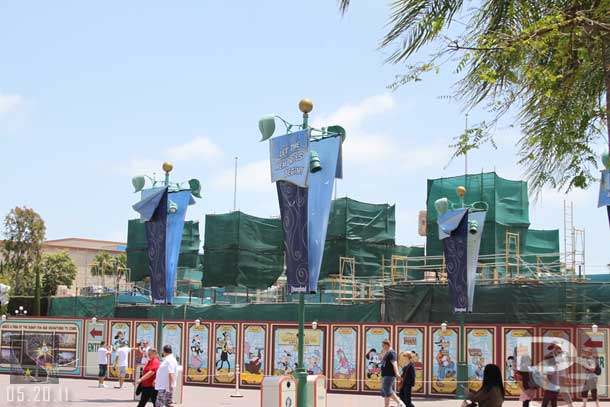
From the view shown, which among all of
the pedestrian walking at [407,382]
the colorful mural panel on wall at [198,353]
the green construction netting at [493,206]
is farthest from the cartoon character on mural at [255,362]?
the green construction netting at [493,206]

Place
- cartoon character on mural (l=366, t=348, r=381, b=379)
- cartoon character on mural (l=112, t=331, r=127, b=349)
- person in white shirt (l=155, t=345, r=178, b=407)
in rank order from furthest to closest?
1. cartoon character on mural (l=112, t=331, r=127, b=349)
2. cartoon character on mural (l=366, t=348, r=381, b=379)
3. person in white shirt (l=155, t=345, r=178, b=407)

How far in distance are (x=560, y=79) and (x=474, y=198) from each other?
33.3 metres

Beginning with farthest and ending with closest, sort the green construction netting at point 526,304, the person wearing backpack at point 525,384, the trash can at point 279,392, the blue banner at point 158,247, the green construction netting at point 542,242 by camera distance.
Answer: the green construction netting at point 542,242, the green construction netting at point 526,304, the blue banner at point 158,247, the trash can at point 279,392, the person wearing backpack at point 525,384

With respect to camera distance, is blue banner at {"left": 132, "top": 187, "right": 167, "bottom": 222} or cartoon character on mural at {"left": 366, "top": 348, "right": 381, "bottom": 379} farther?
cartoon character on mural at {"left": 366, "top": 348, "right": 381, "bottom": 379}

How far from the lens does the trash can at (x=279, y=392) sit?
14.8m

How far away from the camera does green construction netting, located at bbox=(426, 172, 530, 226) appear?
40219 millimetres

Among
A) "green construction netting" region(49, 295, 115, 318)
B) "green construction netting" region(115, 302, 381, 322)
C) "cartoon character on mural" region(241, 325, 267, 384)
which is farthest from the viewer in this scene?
"green construction netting" region(49, 295, 115, 318)

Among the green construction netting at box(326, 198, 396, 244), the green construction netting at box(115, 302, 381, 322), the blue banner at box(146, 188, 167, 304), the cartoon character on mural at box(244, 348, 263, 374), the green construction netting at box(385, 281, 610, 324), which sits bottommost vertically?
the cartoon character on mural at box(244, 348, 263, 374)

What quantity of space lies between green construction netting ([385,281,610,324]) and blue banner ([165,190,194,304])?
12.6m

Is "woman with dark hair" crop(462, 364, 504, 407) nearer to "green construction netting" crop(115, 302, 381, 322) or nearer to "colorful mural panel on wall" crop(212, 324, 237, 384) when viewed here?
"colorful mural panel on wall" crop(212, 324, 237, 384)

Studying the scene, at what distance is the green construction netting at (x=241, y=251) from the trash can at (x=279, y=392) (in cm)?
3519

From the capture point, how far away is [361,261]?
155 feet
